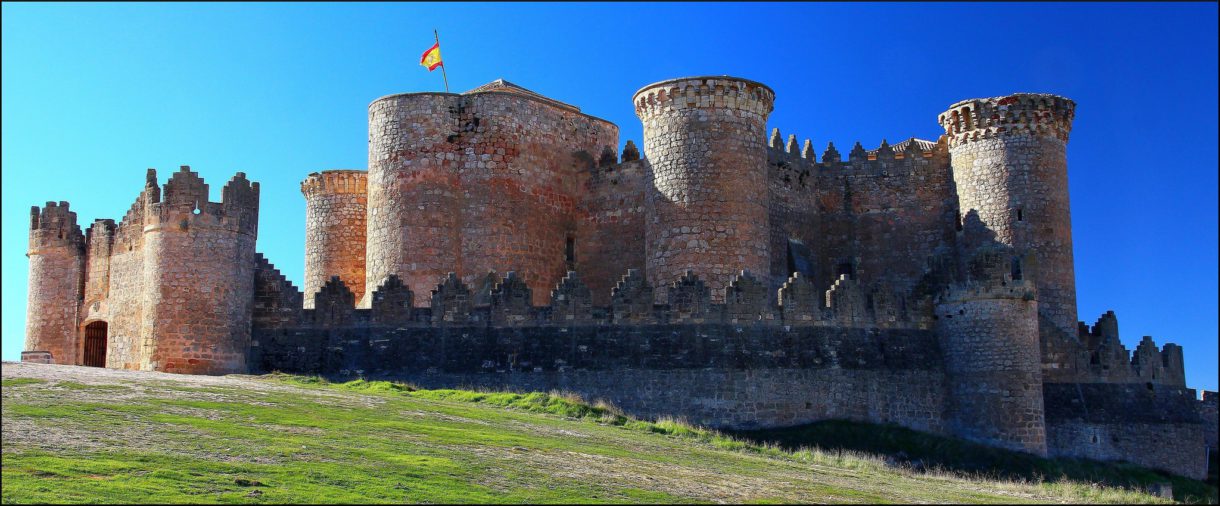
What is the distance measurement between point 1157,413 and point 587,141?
56.4ft

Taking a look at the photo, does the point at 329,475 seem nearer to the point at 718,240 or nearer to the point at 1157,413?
the point at 718,240

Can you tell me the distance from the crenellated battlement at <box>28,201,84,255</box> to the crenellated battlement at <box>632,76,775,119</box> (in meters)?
15.2

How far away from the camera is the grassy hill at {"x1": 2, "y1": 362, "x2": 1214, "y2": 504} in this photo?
15.4 m

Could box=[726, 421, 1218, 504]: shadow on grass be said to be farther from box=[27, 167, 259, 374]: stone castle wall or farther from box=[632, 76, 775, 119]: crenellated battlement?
box=[27, 167, 259, 374]: stone castle wall

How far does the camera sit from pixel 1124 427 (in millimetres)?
32812

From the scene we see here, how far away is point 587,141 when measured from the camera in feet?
124

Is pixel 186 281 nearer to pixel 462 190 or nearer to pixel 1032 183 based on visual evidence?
pixel 462 190

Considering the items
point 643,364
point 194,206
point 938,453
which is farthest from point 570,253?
point 938,453

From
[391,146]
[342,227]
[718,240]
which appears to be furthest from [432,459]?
[342,227]

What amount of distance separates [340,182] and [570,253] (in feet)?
26.6

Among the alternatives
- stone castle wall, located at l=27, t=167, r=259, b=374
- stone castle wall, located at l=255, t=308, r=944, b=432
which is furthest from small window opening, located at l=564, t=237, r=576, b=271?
stone castle wall, located at l=27, t=167, r=259, b=374

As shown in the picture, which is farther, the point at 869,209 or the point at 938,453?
the point at 869,209

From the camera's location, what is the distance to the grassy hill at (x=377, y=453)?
50.4 feet

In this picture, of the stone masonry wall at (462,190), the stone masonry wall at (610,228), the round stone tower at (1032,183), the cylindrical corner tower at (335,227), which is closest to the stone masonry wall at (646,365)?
the stone masonry wall at (462,190)
